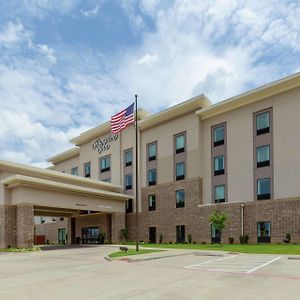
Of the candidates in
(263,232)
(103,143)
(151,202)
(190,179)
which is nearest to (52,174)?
(103,143)

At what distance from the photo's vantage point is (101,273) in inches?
659

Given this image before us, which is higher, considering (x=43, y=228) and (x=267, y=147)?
(x=267, y=147)

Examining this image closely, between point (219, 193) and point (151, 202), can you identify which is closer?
point (219, 193)

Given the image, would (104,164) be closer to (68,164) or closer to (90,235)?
(90,235)

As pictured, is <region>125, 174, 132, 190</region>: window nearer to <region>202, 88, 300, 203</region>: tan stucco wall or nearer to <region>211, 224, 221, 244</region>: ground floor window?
<region>202, 88, 300, 203</region>: tan stucco wall

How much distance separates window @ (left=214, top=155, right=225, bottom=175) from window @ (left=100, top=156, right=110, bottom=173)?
1808 centimetres

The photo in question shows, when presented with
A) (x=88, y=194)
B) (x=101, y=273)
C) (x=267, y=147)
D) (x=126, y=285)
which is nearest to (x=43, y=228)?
(x=88, y=194)

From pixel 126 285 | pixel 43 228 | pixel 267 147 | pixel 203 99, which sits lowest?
pixel 43 228

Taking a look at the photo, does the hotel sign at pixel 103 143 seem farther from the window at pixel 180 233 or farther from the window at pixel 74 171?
the window at pixel 180 233

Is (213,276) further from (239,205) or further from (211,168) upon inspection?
(211,168)

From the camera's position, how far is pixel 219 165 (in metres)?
42.6

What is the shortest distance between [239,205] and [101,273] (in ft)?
81.9

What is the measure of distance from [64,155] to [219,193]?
32.2 metres

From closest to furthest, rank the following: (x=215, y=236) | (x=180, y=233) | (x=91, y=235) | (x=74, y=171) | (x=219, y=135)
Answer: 1. (x=215, y=236)
2. (x=219, y=135)
3. (x=180, y=233)
4. (x=91, y=235)
5. (x=74, y=171)
